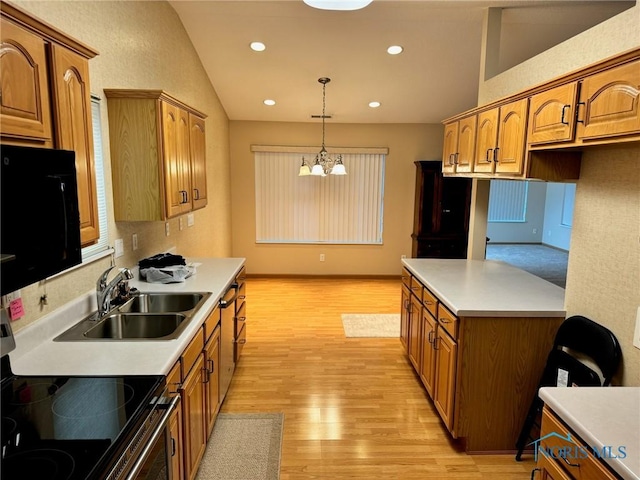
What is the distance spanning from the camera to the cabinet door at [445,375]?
2.47 metres

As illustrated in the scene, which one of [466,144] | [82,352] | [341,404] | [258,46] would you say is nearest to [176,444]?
[82,352]

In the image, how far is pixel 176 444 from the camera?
70.3 inches

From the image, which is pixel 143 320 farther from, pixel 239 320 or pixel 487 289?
pixel 487 289

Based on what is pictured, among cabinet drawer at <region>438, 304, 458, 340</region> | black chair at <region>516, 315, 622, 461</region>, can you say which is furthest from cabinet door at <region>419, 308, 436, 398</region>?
black chair at <region>516, 315, 622, 461</region>

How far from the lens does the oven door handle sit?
127cm

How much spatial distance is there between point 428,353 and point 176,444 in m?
1.86

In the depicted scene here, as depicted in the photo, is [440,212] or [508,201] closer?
[440,212]

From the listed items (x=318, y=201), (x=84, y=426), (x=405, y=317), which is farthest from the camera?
(x=318, y=201)

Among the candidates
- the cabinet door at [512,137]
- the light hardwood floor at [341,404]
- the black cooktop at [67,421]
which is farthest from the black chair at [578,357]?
the black cooktop at [67,421]

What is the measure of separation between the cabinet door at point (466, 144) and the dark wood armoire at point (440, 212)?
106 inches

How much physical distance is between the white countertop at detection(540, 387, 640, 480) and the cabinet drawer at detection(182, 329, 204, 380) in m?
1.50

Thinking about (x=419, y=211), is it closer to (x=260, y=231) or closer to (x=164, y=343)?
(x=260, y=231)

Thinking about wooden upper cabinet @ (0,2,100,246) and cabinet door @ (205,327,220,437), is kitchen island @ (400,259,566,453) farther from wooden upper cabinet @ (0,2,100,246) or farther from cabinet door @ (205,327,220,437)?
wooden upper cabinet @ (0,2,100,246)

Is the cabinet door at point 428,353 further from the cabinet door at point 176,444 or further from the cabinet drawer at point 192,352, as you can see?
the cabinet door at point 176,444
